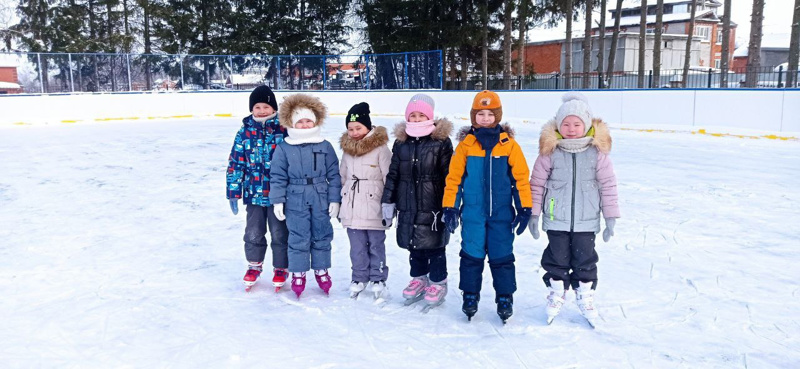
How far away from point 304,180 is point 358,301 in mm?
742

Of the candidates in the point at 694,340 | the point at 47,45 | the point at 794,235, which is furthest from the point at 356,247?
the point at 47,45

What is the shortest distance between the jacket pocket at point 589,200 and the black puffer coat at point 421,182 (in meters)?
0.67

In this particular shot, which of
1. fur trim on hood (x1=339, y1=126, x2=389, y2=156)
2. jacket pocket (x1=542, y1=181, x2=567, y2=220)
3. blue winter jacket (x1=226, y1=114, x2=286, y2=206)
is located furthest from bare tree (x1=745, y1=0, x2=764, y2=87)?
blue winter jacket (x1=226, y1=114, x2=286, y2=206)

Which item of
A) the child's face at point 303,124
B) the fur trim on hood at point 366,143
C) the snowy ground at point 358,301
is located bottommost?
the snowy ground at point 358,301

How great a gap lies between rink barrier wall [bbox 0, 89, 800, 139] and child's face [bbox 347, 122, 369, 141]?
941 cm

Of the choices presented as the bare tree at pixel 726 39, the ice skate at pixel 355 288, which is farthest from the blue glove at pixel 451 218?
the bare tree at pixel 726 39

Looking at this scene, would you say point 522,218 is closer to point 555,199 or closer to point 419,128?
point 555,199

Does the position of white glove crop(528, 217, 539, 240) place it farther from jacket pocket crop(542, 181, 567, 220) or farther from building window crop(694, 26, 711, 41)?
building window crop(694, 26, 711, 41)

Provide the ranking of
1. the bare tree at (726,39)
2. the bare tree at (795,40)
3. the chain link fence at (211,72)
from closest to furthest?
the bare tree at (795,40)
the chain link fence at (211,72)
the bare tree at (726,39)

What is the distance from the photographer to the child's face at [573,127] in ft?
8.80

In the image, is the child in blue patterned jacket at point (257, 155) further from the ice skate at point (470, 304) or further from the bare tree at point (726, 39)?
the bare tree at point (726, 39)

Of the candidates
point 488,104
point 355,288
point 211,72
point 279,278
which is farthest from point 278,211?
point 211,72

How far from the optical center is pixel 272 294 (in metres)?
3.39

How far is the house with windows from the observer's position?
38.4 metres
